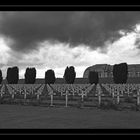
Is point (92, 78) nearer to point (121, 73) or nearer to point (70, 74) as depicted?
point (70, 74)

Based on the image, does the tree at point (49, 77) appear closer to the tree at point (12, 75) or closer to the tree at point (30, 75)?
the tree at point (30, 75)

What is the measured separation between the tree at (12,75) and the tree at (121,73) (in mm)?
22637

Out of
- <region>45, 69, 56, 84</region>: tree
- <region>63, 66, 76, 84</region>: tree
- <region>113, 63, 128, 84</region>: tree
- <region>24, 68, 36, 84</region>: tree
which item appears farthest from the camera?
<region>24, 68, 36, 84</region>: tree

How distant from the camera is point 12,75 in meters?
58.0

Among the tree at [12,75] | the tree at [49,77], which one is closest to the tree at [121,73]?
the tree at [49,77]

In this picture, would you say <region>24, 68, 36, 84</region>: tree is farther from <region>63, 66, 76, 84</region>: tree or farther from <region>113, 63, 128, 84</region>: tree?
Result: <region>113, 63, 128, 84</region>: tree

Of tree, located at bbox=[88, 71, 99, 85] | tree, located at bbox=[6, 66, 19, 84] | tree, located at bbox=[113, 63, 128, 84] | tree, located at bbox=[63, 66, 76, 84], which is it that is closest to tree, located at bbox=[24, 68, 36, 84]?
tree, located at bbox=[6, 66, 19, 84]

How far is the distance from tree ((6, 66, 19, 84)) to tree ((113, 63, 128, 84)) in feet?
74.3

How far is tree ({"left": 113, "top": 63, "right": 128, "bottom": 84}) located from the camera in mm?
47406

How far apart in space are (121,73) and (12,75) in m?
24.6

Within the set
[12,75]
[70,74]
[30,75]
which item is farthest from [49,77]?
[12,75]
